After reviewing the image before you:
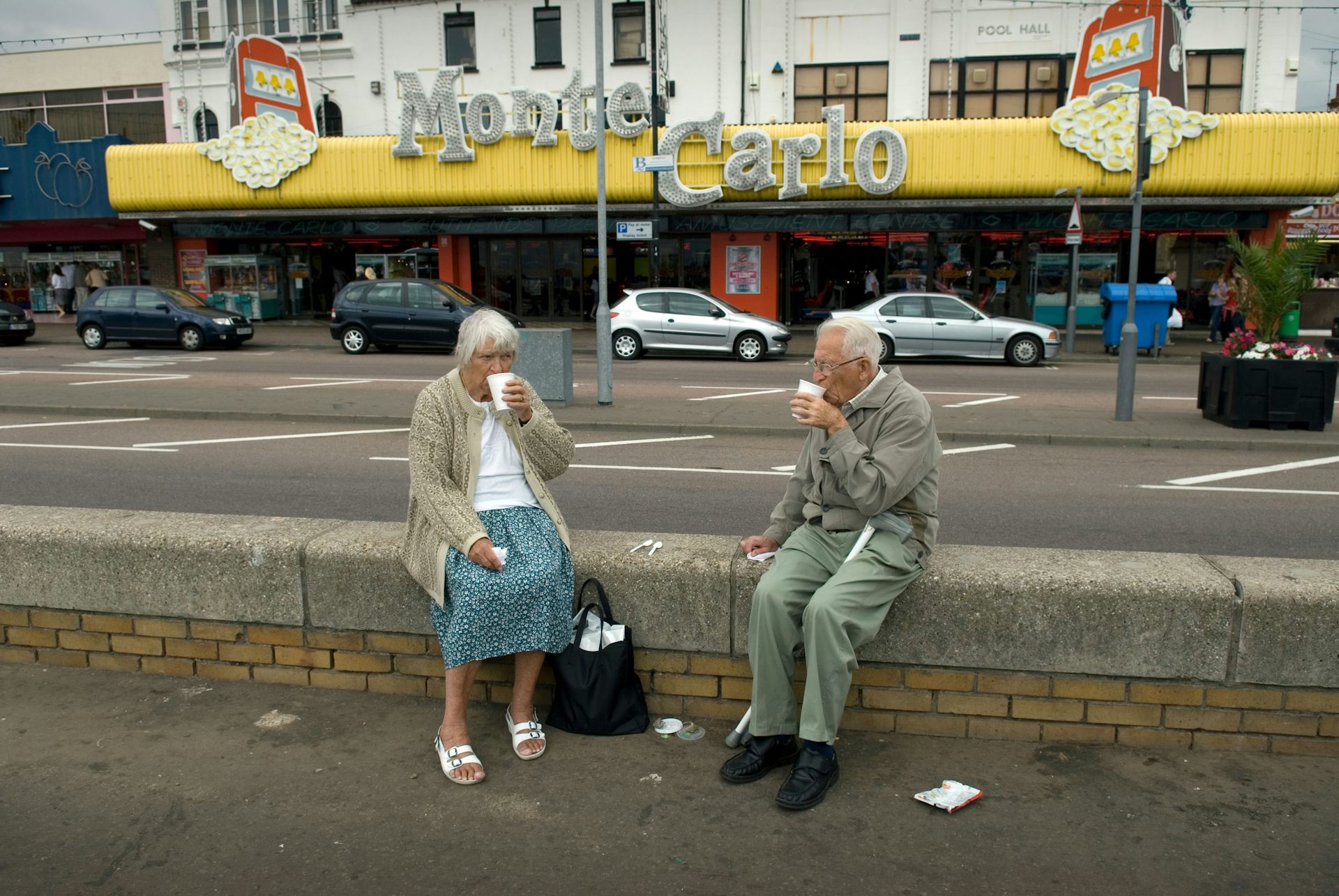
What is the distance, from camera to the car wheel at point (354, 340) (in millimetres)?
22828

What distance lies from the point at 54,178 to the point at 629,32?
54.1ft

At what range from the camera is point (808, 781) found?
11.1ft

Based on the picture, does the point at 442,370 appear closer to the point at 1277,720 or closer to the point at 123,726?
the point at 123,726

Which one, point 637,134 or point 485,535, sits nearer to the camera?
point 485,535

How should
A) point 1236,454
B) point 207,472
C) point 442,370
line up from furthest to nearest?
point 442,370
point 1236,454
point 207,472

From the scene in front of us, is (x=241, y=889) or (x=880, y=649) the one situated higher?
(x=880, y=649)

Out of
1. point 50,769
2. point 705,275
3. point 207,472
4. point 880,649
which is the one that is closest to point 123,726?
point 50,769

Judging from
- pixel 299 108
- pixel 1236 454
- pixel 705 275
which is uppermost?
pixel 299 108

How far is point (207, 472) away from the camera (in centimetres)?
998

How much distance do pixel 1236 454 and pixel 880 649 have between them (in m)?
9.11

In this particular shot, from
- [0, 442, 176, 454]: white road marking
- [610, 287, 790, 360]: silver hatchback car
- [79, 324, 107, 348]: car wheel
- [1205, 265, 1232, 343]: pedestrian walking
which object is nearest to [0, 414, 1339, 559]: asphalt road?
[0, 442, 176, 454]: white road marking

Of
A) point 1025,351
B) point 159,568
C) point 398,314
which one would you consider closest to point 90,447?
point 159,568

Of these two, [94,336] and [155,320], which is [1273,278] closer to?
[155,320]

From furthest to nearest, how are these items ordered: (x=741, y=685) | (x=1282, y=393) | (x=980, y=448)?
(x=1282, y=393)
(x=980, y=448)
(x=741, y=685)
